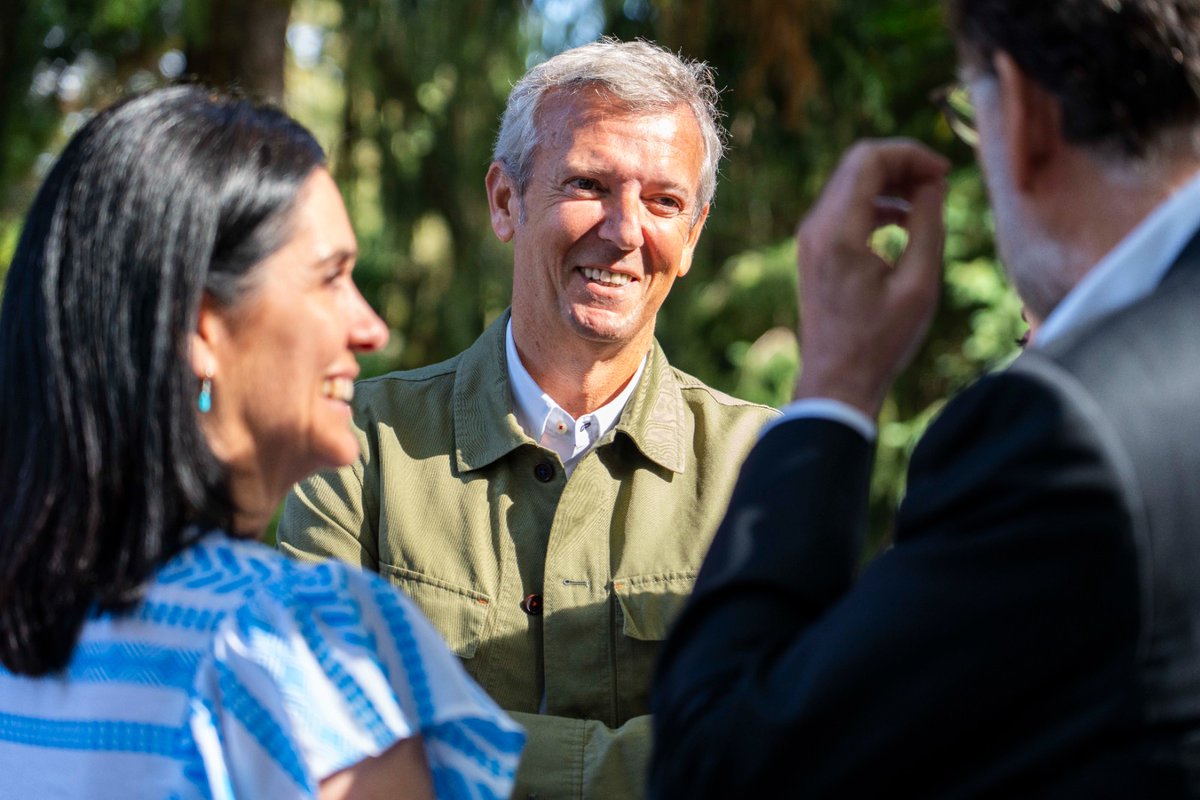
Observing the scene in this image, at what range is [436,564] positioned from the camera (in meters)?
2.49

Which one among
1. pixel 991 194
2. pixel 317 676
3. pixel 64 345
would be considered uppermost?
pixel 991 194

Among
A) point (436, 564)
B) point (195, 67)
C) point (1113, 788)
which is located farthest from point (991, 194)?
point (195, 67)

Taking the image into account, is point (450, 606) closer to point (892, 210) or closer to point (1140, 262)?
point (892, 210)

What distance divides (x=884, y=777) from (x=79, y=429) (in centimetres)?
96

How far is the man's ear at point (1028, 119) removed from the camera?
1.32m

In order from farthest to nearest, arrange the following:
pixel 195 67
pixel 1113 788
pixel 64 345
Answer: pixel 195 67, pixel 64 345, pixel 1113 788

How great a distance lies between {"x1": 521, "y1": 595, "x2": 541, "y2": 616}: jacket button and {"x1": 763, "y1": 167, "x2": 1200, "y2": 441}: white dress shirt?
1.36 meters

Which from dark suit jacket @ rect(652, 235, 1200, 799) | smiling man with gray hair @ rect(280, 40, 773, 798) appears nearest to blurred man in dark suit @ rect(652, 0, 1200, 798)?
dark suit jacket @ rect(652, 235, 1200, 799)

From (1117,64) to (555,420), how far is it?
5.35 ft

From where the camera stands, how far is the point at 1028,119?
4.35ft

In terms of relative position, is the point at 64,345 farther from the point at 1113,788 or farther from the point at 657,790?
the point at 1113,788

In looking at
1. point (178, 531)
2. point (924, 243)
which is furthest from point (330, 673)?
point (924, 243)

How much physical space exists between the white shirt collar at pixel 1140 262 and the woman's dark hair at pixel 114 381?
93cm

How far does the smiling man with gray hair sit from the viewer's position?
7.99 feet
